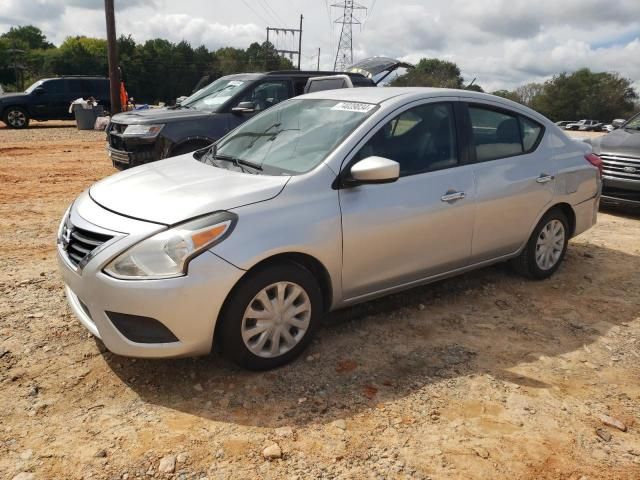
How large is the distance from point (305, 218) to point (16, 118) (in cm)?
1890

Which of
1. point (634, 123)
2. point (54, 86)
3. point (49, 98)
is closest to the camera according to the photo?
point (634, 123)

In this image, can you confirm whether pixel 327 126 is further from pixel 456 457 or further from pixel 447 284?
pixel 456 457

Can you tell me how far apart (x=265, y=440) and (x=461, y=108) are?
110 inches

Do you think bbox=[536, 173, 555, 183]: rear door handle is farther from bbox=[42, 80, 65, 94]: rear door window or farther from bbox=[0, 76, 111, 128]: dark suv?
bbox=[42, 80, 65, 94]: rear door window

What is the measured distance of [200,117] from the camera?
7258mm

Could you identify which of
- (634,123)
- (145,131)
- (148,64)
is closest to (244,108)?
(145,131)

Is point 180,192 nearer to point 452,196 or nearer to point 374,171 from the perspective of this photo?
point 374,171

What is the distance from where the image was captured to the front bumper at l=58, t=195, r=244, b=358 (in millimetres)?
2719

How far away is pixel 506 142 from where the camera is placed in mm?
4332

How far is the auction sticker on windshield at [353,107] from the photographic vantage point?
145 inches

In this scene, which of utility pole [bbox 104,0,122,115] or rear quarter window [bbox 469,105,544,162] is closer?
rear quarter window [bbox 469,105,544,162]

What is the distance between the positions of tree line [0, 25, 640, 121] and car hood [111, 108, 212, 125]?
69.9 metres

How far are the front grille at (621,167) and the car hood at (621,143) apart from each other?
0.28 ft

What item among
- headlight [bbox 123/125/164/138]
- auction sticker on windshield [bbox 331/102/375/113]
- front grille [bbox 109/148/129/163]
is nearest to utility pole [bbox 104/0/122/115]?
front grille [bbox 109/148/129/163]
